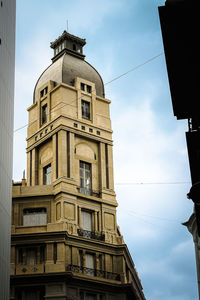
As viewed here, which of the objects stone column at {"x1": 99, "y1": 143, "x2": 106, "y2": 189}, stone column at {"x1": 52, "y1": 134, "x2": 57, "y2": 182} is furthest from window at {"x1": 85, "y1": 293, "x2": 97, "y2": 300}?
stone column at {"x1": 52, "y1": 134, "x2": 57, "y2": 182}

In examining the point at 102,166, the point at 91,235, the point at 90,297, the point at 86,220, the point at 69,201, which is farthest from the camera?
the point at 102,166

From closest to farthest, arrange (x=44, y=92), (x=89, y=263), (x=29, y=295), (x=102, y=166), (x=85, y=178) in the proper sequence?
(x=29, y=295) → (x=89, y=263) → (x=85, y=178) → (x=102, y=166) → (x=44, y=92)

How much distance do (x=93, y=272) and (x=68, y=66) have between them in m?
22.9

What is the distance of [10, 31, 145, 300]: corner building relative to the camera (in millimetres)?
51812

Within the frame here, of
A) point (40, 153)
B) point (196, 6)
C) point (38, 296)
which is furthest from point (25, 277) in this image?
point (196, 6)

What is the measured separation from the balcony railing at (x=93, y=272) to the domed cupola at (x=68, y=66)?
20.2 meters

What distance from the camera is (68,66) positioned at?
209ft

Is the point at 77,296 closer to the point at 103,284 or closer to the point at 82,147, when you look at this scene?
the point at 103,284

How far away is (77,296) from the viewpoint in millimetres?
50938

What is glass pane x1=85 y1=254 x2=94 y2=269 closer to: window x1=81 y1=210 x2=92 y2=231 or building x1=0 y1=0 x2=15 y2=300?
window x1=81 y1=210 x2=92 y2=231

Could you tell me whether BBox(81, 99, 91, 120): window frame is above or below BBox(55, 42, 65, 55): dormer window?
below

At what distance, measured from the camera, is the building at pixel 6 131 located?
136 ft

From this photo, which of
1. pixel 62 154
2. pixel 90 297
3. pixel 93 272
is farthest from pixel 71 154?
pixel 90 297

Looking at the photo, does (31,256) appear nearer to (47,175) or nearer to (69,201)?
(69,201)
